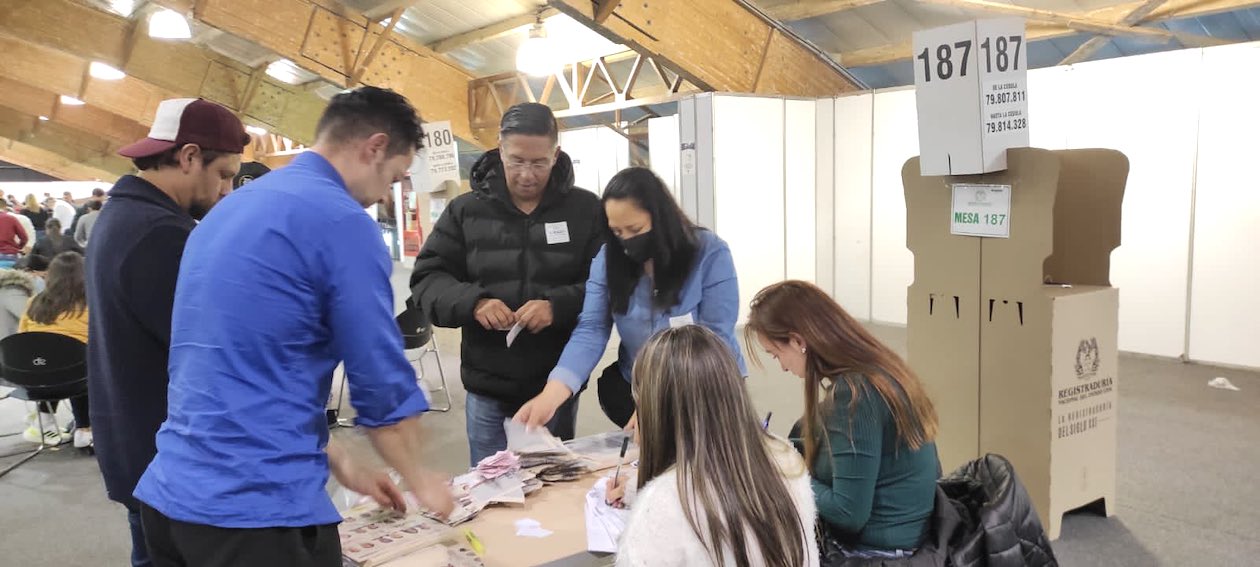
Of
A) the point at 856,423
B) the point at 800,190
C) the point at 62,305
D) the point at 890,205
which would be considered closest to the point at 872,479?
the point at 856,423

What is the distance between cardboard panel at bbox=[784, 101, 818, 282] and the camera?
688cm

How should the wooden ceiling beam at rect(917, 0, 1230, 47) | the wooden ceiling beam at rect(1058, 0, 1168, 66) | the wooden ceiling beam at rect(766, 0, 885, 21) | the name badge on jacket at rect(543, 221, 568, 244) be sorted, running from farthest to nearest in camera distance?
the wooden ceiling beam at rect(766, 0, 885, 21)
the wooden ceiling beam at rect(917, 0, 1230, 47)
the wooden ceiling beam at rect(1058, 0, 1168, 66)
the name badge on jacket at rect(543, 221, 568, 244)

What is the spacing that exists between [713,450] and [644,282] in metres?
0.91

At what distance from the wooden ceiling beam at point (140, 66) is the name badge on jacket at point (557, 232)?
594 cm

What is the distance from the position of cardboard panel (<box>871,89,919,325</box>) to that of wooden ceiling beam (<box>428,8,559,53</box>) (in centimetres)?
281

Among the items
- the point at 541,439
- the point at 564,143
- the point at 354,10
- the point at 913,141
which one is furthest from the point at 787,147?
the point at 541,439

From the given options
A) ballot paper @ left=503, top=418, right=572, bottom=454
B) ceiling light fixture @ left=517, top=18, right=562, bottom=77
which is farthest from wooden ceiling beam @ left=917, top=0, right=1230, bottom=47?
ballot paper @ left=503, top=418, right=572, bottom=454

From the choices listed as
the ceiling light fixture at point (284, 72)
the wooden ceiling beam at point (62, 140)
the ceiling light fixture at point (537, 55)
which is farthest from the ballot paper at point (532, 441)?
the wooden ceiling beam at point (62, 140)

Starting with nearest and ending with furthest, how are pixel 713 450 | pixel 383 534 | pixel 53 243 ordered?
pixel 713 450, pixel 383 534, pixel 53 243

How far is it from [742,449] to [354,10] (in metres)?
7.02

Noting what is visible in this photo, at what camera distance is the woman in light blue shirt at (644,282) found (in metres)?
2.00

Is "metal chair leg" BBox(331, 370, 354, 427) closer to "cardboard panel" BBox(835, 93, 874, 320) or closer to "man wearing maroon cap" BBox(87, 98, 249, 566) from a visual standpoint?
"man wearing maroon cap" BBox(87, 98, 249, 566)

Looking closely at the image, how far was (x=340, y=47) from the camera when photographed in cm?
722

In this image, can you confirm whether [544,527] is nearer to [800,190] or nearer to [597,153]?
[800,190]
